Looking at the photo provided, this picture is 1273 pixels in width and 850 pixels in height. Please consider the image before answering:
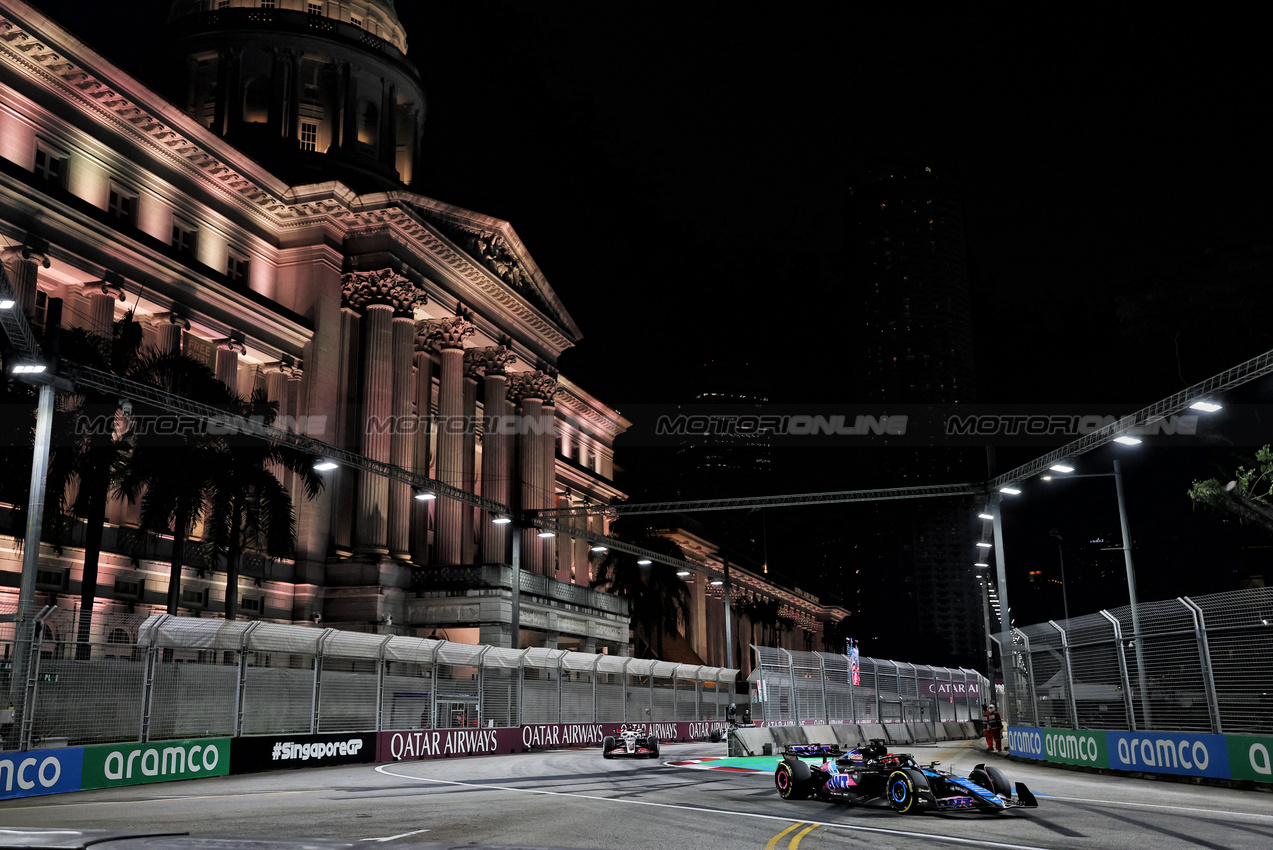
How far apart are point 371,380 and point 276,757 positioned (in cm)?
3109

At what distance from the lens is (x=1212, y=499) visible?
111 feet

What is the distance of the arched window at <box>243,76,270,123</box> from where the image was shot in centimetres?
7206

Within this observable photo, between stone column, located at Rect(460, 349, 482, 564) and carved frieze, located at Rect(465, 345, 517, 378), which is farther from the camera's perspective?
carved frieze, located at Rect(465, 345, 517, 378)

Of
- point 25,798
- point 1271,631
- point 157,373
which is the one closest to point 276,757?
point 25,798

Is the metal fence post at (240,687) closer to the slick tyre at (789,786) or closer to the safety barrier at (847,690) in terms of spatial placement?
the slick tyre at (789,786)

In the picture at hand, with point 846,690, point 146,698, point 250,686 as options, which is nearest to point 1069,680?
point 846,690

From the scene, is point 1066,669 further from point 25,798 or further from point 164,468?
point 164,468

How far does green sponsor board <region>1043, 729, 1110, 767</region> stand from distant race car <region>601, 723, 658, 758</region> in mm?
11060

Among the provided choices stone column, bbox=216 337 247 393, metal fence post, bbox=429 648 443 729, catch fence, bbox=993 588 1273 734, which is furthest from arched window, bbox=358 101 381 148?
catch fence, bbox=993 588 1273 734

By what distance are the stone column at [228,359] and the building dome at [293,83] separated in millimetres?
21468

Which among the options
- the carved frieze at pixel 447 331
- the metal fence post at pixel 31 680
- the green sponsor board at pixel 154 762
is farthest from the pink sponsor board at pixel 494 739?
the carved frieze at pixel 447 331

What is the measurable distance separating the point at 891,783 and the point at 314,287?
45.1 metres

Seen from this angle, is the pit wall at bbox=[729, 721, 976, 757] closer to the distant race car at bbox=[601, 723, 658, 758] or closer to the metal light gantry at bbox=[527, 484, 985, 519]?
the distant race car at bbox=[601, 723, 658, 758]

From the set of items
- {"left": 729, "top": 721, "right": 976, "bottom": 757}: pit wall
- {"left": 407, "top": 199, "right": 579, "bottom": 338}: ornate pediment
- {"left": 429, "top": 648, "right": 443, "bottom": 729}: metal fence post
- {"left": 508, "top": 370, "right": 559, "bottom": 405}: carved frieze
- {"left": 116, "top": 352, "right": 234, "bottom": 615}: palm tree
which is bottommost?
{"left": 729, "top": 721, "right": 976, "bottom": 757}: pit wall
